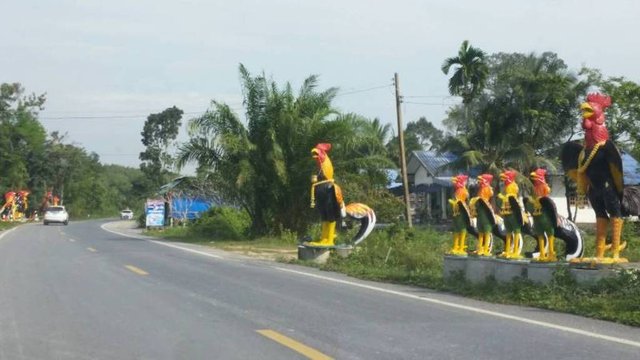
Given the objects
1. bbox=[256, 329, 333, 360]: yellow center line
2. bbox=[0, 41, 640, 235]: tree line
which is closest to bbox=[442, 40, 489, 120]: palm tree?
bbox=[0, 41, 640, 235]: tree line

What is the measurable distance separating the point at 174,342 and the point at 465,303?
4538mm

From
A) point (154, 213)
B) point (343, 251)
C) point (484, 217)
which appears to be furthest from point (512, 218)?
point (154, 213)

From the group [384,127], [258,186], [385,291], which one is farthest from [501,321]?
[384,127]

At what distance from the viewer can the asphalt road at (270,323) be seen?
24.0ft

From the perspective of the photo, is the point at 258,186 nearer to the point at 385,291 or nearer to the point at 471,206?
the point at 471,206

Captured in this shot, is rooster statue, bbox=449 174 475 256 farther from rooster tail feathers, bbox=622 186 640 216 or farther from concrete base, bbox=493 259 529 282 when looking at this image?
rooster tail feathers, bbox=622 186 640 216

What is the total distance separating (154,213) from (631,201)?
36143 millimetres

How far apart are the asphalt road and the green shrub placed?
58.7 ft

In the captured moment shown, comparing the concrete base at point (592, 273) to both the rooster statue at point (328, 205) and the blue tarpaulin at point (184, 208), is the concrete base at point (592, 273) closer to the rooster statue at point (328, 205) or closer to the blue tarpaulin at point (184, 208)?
the rooster statue at point (328, 205)

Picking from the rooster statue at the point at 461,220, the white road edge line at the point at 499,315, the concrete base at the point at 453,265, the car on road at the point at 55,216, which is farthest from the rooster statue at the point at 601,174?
the car on road at the point at 55,216

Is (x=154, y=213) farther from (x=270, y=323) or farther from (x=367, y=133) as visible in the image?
(x=270, y=323)

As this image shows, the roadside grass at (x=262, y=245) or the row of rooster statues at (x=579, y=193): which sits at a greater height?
the row of rooster statues at (x=579, y=193)

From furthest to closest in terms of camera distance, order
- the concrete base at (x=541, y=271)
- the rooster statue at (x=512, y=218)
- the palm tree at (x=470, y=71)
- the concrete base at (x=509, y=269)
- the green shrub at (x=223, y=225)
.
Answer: the palm tree at (x=470, y=71)
the green shrub at (x=223, y=225)
the rooster statue at (x=512, y=218)
the concrete base at (x=509, y=269)
the concrete base at (x=541, y=271)

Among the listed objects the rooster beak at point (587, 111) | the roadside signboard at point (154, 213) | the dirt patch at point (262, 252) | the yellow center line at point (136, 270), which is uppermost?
the rooster beak at point (587, 111)
